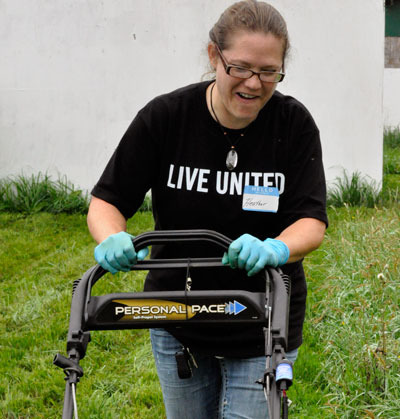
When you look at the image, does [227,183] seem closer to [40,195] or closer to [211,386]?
[211,386]

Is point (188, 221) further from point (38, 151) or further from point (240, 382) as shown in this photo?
point (38, 151)

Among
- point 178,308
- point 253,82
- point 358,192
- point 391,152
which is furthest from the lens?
point 391,152

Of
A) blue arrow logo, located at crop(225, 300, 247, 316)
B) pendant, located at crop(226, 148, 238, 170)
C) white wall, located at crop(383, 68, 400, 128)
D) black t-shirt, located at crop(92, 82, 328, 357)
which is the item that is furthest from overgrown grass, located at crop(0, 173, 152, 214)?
white wall, located at crop(383, 68, 400, 128)

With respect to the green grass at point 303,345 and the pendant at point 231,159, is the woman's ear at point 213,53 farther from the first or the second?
the green grass at point 303,345

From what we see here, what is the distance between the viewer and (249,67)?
6.84 feet

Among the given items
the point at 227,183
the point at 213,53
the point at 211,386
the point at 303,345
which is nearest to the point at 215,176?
the point at 227,183

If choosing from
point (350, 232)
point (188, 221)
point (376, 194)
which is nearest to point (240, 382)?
point (188, 221)

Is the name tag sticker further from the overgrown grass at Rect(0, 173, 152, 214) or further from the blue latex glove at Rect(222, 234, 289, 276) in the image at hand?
the overgrown grass at Rect(0, 173, 152, 214)

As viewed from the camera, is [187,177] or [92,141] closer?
[187,177]

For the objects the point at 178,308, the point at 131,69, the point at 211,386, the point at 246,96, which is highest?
the point at 131,69

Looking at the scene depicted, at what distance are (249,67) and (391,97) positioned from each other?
32.8ft

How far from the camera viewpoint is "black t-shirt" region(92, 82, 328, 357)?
7.46ft

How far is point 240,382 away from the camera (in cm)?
232

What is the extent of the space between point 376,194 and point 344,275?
2.98 meters
